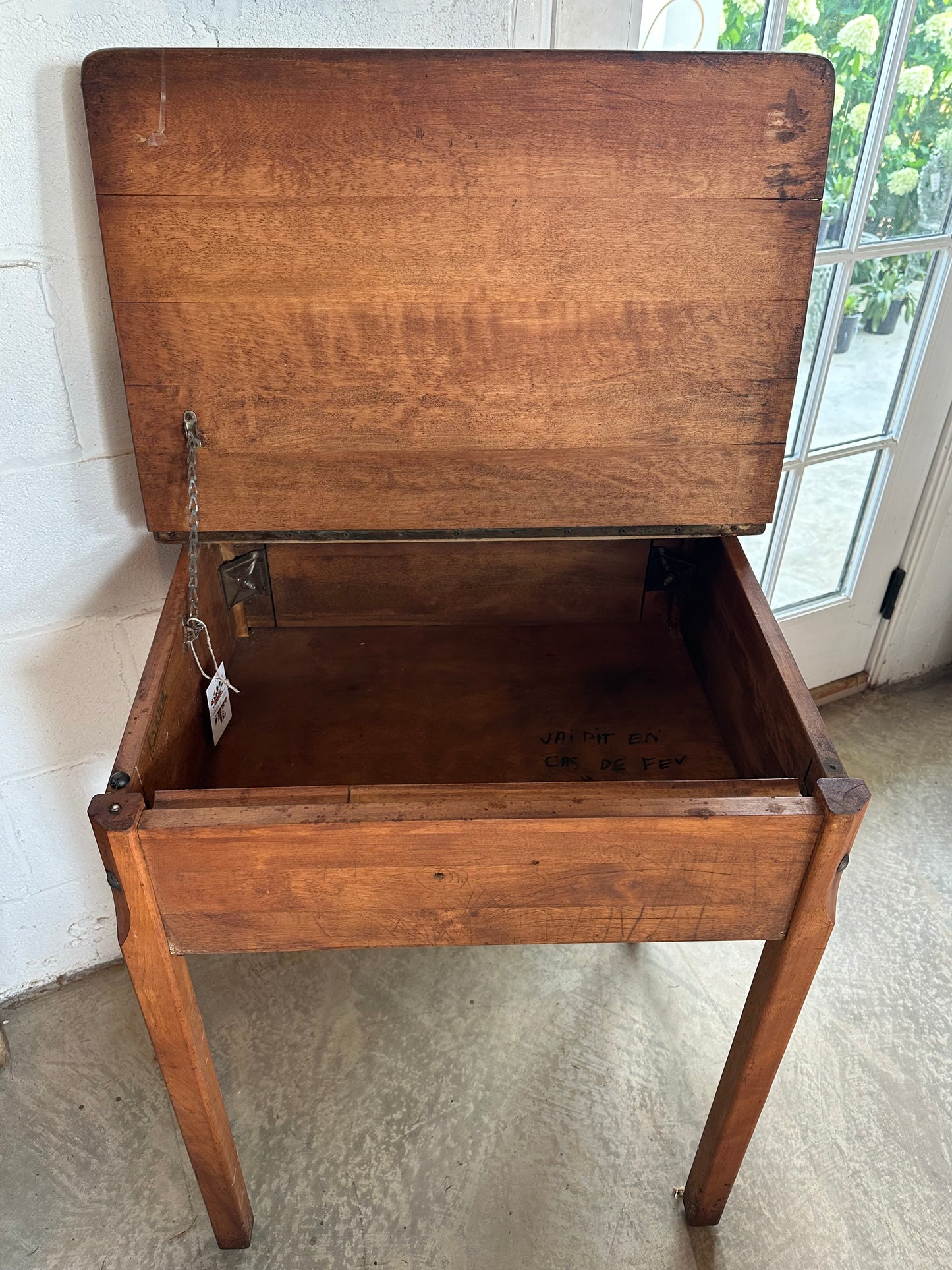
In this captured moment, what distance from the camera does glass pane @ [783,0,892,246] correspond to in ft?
4.13

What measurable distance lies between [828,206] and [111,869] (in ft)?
4.35

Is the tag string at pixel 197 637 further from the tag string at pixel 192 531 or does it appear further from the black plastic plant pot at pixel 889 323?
the black plastic plant pot at pixel 889 323

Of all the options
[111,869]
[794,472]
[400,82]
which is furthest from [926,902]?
[400,82]

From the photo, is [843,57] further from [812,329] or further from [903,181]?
[812,329]

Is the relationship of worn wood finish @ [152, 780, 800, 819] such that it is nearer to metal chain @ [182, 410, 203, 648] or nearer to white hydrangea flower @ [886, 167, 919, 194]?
metal chain @ [182, 410, 203, 648]

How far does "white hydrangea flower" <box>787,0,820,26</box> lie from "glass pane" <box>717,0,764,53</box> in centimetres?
4

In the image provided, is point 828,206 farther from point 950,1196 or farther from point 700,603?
point 950,1196

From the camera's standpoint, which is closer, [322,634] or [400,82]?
[400,82]

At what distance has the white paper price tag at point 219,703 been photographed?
1.02 m

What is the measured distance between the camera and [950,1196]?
115cm

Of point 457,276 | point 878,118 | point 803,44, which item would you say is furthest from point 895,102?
point 457,276

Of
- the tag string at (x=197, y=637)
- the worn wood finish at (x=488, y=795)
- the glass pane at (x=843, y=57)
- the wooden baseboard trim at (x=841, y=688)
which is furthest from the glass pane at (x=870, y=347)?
the tag string at (x=197, y=637)

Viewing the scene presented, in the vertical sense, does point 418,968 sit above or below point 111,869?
below

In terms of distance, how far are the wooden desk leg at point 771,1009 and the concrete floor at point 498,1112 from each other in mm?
126
